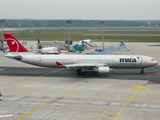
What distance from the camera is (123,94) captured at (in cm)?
3800

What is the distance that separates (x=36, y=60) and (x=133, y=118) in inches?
1164

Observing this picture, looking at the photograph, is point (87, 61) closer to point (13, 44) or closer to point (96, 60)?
point (96, 60)

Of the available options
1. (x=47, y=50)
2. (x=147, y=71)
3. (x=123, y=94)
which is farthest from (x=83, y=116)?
(x=47, y=50)

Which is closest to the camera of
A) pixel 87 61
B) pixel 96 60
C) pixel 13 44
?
pixel 96 60

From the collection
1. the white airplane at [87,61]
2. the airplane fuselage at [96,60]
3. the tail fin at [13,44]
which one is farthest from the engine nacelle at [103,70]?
the tail fin at [13,44]

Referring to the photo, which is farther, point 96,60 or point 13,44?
point 13,44

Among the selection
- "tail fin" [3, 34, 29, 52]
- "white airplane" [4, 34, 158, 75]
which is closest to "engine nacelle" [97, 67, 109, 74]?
"white airplane" [4, 34, 158, 75]

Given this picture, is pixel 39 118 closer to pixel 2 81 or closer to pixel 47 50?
pixel 2 81

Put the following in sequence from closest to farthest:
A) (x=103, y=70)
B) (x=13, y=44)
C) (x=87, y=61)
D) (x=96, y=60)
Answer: (x=103, y=70) < (x=96, y=60) < (x=87, y=61) < (x=13, y=44)

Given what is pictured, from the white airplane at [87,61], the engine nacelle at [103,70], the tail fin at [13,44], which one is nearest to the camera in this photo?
the engine nacelle at [103,70]

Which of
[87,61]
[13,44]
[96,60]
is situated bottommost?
[87,61]

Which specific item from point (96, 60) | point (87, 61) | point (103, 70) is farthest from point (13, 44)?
point (103, 70)

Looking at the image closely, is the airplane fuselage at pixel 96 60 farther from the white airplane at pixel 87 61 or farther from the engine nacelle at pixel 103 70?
the engine nacelle at pixel 103 70

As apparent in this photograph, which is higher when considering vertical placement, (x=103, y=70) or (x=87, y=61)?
(x=87, y=61)
